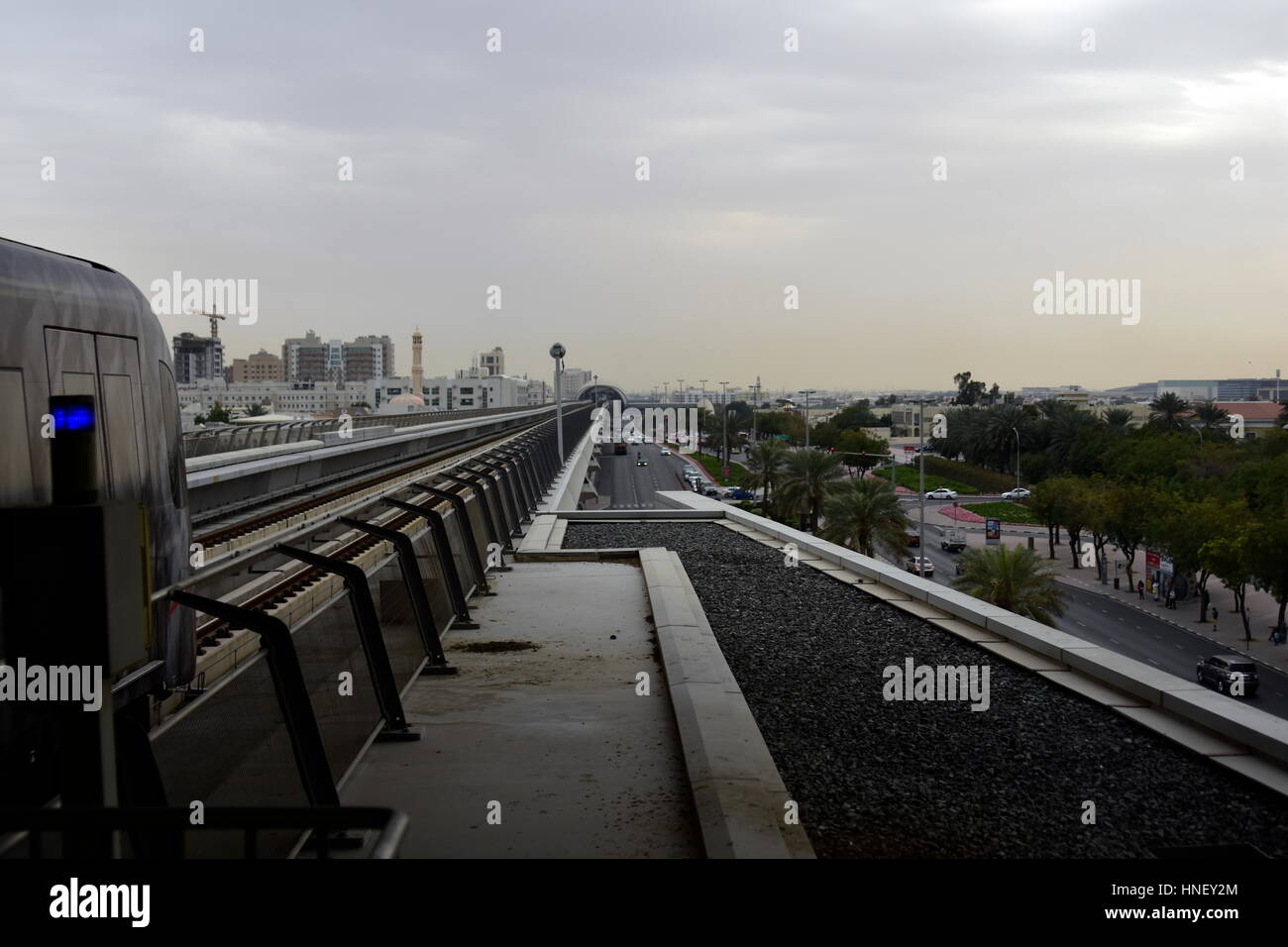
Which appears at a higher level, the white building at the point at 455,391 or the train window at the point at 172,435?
the white building at the point at 455,391

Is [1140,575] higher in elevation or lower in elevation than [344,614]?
lower

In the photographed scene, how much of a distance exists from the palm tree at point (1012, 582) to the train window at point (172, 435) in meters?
22.1

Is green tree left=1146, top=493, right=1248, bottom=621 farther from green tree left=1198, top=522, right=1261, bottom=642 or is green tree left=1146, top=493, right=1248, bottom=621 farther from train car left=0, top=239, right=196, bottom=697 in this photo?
train car left=0, top=239, right=196, bottom=697

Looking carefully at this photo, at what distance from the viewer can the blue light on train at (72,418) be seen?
118 inches

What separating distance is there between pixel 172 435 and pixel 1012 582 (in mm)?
22869

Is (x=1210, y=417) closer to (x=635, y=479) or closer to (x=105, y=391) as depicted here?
(x=635, y=479)

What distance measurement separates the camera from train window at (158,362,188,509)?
7.94 meters

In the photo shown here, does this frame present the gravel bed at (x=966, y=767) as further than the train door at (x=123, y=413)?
No

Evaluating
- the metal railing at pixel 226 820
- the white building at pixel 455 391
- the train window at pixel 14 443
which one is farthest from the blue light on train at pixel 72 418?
the white building at pixel 455 391

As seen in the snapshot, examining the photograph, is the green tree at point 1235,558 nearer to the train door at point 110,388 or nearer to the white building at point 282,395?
the train door at point 110,388
